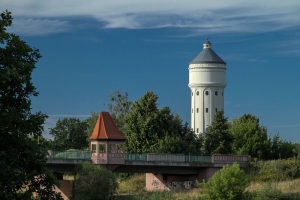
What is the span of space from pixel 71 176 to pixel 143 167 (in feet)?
59.8

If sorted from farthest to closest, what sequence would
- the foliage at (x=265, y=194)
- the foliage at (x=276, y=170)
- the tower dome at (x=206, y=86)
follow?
1. the tower dome at (x=206, y=86)
2. the foliage at (x=276, y=170)
3. the foliage at (x=265, y=194)

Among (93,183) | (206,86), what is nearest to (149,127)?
(93,183)

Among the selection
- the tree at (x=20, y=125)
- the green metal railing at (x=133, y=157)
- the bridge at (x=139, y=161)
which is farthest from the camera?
the green metal railing at (x=133, y=157)

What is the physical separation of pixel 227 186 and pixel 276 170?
13058mm

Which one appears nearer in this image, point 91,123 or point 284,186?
point 284,186

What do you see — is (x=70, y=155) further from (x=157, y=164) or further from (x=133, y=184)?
(x=133, y=184)

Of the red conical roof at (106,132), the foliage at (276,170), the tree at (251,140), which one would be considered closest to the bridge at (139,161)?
the red conical roof at (106,132)

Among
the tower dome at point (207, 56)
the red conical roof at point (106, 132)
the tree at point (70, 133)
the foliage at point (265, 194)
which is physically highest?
the tower dome at point (207, 56)

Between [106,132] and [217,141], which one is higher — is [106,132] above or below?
below

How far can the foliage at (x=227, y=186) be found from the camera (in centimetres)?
5638

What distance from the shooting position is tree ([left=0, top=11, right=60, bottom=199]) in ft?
100

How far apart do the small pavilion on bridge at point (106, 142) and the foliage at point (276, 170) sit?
41.0 ft

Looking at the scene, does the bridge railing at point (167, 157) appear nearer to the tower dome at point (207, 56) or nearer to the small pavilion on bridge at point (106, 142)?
the small pavilion on bridge at point (106, 142)

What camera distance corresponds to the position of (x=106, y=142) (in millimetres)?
66312
